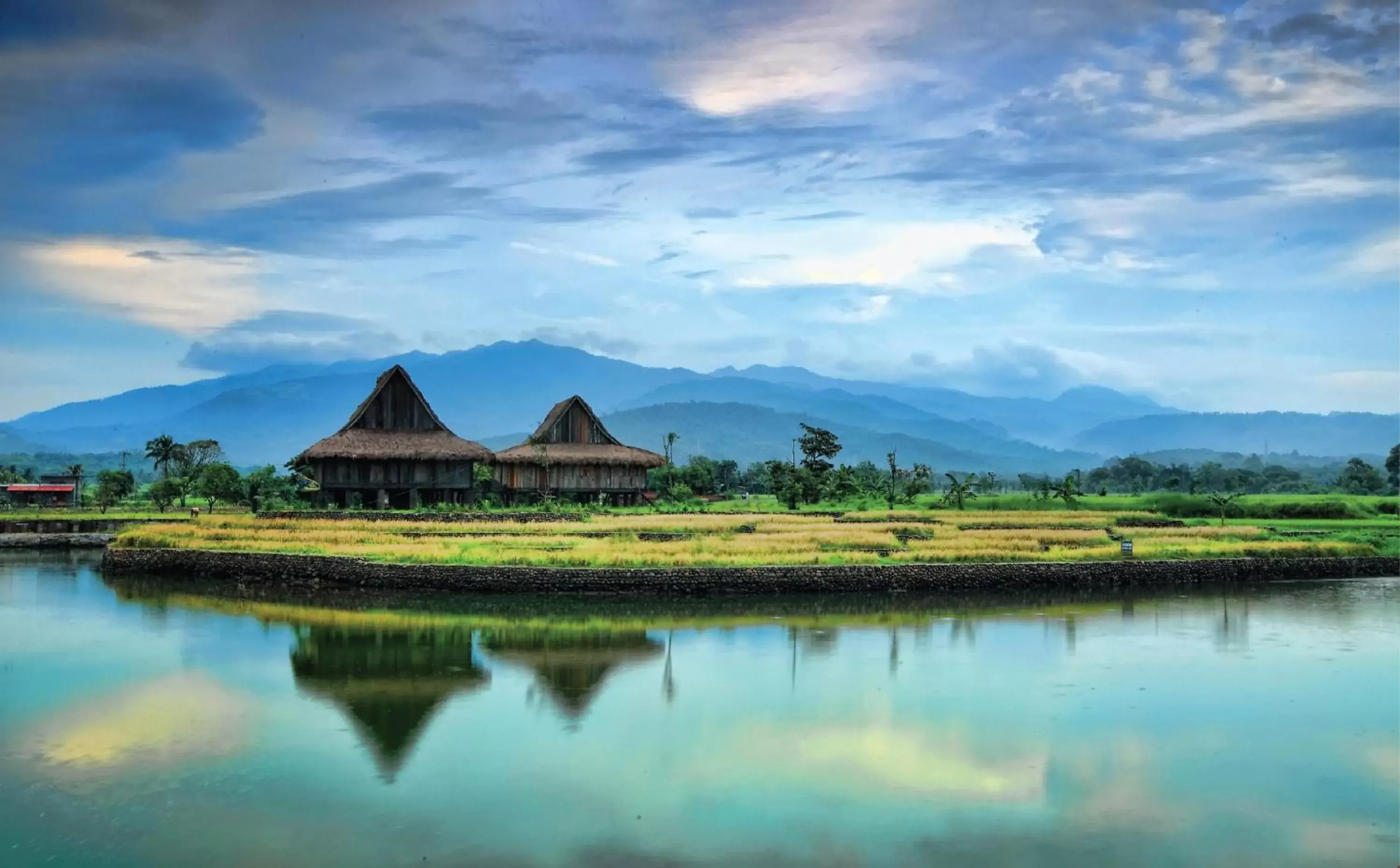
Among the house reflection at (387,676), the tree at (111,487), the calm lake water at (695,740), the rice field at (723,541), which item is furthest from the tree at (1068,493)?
the tree at (111,487)

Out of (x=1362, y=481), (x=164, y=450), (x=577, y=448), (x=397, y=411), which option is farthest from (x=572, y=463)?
(x=1362, y=481)

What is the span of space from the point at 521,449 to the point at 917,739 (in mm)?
41426

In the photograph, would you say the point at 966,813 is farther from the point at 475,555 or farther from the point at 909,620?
the point at 475,555

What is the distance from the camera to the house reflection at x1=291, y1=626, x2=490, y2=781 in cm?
1619

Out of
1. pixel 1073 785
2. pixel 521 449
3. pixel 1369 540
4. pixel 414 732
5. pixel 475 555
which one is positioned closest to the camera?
pixel 1073 785

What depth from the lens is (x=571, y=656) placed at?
2172 cm

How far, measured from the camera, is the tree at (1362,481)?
8469 centimetres

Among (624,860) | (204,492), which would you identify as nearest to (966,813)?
(624,860)

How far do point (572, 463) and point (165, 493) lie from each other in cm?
2516

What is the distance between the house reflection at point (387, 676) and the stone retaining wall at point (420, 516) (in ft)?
58.7

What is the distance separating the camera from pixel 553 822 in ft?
40.3

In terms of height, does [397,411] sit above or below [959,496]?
above

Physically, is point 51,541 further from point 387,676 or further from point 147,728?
Result: point 147,728

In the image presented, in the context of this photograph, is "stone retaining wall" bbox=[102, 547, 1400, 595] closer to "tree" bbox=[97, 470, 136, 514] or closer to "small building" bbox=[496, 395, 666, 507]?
"small building" bbox=[496, 395, 666, 507]
